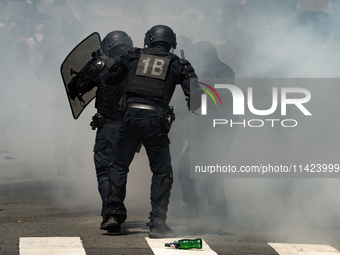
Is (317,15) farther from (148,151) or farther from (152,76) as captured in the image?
(148,151)

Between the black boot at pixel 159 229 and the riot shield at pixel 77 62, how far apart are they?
1.50 metres

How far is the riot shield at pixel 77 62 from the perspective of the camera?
6.03 metres

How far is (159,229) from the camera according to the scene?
5.23 metres

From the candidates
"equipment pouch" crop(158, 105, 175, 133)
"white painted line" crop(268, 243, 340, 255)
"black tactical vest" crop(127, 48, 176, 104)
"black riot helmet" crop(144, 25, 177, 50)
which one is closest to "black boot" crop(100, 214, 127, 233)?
"equipment pouch" crop(158, 105, 175, 133)

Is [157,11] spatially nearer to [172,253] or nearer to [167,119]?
[167,119]

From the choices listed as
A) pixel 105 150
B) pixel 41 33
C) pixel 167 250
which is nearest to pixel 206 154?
pixel 105 150

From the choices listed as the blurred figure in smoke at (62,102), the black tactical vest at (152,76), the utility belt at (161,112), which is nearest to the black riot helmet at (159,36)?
the black tactical vest at (152,76)

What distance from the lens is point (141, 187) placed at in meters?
7.79

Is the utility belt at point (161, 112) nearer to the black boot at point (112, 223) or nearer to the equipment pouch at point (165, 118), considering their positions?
the equipment pouch at point (165, 118)

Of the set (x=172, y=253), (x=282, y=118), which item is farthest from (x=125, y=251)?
(x=282, y=118)

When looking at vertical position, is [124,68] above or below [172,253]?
above

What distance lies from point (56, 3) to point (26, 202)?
6.37 metres

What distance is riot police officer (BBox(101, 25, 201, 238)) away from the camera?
17.2 ft

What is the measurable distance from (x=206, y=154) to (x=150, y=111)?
89.9 inches
